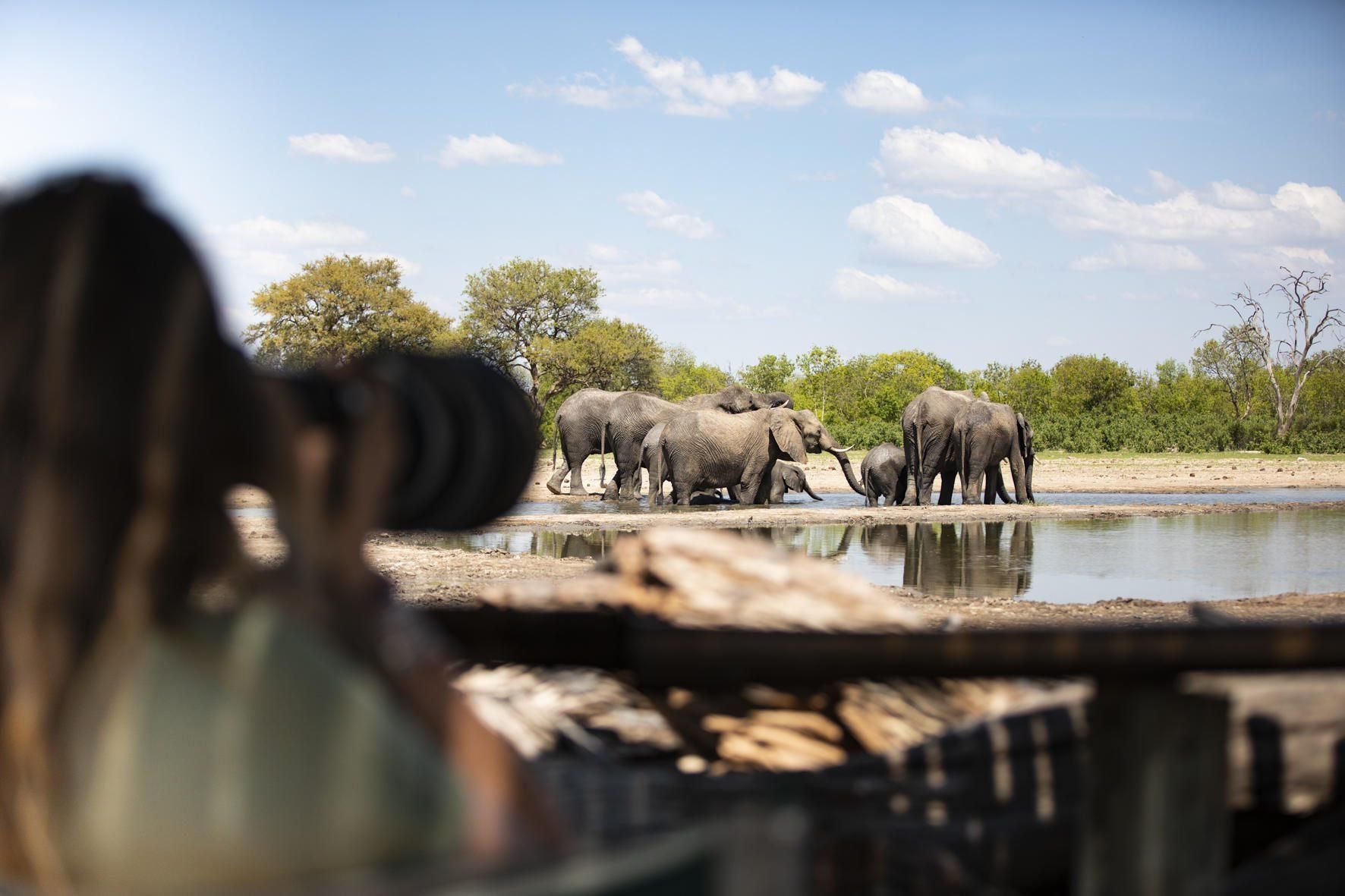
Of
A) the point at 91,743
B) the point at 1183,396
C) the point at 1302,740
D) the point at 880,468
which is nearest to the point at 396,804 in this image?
the point at 91,743

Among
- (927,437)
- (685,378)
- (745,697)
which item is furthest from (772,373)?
(745,697)

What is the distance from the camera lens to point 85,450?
2.85 ft

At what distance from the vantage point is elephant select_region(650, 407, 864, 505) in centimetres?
2158

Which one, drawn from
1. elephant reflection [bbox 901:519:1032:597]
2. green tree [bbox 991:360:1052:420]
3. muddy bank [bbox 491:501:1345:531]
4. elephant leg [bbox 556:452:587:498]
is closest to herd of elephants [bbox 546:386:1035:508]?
muddy bank [bbox 491:501:1345:531]

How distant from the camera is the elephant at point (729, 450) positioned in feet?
70.8

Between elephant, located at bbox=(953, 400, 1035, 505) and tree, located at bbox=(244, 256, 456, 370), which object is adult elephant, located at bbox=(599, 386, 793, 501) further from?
tree, located at bbox=(244, 256, 456, 370)

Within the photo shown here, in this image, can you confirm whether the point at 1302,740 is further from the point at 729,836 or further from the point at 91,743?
the point at 91,743

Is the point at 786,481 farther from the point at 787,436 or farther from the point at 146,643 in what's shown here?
the point at 146,643

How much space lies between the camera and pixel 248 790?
0.89 m

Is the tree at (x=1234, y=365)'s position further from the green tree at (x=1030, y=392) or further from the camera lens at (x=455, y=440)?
the camera lens at (x=455, y=440)

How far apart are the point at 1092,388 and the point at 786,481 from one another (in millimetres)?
35780

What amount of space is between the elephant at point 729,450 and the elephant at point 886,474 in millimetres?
1188

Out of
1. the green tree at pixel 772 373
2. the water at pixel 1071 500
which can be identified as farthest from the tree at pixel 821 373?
the water at pixel 1071 500

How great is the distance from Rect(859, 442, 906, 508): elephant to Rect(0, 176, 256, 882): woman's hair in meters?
20.9
